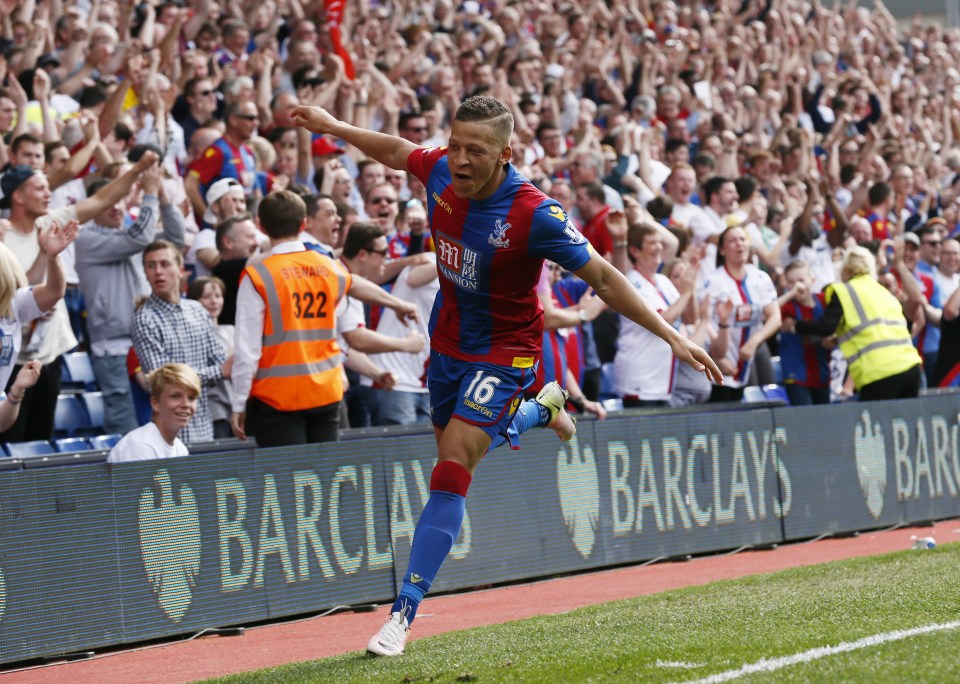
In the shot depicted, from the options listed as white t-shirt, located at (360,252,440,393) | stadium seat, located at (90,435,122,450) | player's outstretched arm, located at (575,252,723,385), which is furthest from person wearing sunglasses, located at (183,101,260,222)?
player's outstretched arm, located at (575,252,723,385)

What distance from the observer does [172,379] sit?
8.16 meters

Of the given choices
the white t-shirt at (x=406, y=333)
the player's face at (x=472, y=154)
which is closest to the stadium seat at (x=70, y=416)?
the white t-shirt at (x=406, y=333)

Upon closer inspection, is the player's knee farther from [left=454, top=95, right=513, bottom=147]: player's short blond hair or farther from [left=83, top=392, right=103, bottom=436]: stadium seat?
[left=83, top=392, right=103, bottom=436]: stadium seat

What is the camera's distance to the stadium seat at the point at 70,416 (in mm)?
10211

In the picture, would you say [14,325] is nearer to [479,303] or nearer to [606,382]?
[479,303]

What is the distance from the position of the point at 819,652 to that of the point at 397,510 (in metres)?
3.85

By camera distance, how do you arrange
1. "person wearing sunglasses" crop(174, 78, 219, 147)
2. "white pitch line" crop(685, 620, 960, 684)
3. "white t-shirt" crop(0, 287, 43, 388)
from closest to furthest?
"white pitch line" crop(685, 620, 960, 684), "white t-shirt" crop(0, 287, 43, 388), "person wearing sunglasses" crop(174, 78, 219, 147)

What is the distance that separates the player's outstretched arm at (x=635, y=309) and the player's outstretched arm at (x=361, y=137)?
3.86ft


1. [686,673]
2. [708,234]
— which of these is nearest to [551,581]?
[686,673]

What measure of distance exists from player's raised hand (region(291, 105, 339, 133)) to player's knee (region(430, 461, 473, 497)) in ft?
5.66

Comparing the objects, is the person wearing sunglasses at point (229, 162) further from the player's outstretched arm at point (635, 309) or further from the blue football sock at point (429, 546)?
the player's outstretched arm at point (635, 309)

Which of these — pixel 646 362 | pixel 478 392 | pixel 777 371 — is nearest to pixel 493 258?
pixel 478 392

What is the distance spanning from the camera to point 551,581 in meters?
10.1

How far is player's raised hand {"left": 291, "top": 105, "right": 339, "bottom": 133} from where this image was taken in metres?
6.91
